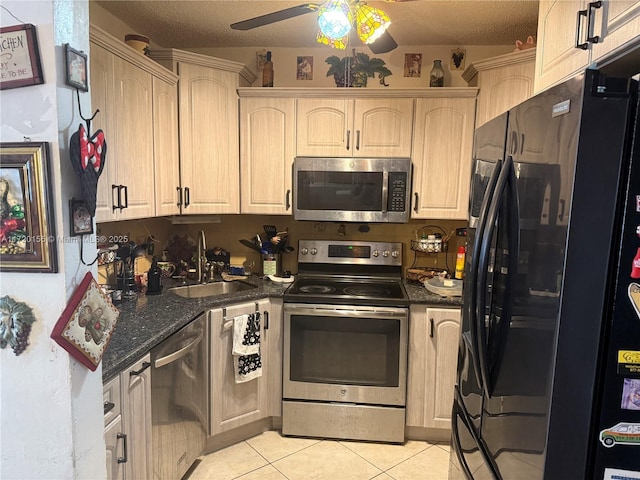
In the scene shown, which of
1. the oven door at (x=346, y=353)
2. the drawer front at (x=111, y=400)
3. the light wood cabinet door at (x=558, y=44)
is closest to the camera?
the light wood cabinet door at (x=558, y=44)

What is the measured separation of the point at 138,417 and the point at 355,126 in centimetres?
198

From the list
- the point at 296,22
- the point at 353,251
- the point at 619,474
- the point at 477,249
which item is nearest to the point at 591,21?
the point at 477,249

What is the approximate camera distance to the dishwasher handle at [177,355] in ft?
5.70

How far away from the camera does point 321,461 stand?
92.2 inches

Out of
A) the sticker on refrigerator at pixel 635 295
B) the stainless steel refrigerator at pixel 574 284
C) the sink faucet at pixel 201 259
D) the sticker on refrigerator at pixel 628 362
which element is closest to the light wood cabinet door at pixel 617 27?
the stainless steel refrigerator at pixel 574 284

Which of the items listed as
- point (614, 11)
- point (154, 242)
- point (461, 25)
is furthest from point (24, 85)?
point (461, 25)

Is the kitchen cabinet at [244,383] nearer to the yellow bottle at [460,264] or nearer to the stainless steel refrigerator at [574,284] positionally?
the yellow bottle at [460,264]

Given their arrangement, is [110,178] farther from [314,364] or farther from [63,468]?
[314,364]

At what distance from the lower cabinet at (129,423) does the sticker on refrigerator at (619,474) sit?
4.56 ft

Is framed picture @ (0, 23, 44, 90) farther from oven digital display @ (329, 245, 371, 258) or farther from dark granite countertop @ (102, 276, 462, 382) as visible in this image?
oven digital display @ (329, 245, 371, 258)

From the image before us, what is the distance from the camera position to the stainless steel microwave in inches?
102

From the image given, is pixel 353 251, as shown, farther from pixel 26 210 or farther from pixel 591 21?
pixel 26 210

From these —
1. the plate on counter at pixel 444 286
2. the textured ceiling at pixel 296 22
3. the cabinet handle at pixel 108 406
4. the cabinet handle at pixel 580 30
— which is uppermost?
the textured ceiling at pixel 296 22

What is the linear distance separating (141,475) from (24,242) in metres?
1.25
